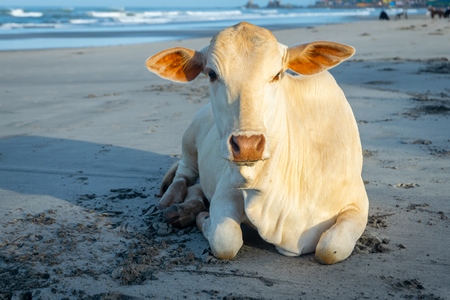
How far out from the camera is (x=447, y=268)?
3.72m

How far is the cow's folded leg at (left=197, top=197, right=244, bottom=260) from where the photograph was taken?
12.9 ft

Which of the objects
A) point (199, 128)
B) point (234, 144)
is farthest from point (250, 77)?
point (199, 128)

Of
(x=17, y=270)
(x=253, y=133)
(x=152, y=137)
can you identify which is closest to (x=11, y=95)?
(x=152, y=137)

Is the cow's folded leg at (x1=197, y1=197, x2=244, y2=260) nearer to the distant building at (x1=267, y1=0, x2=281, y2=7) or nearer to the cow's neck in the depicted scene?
the cow's neck

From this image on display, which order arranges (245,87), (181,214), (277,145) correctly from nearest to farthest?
(245,87) → (277,145) → (181,214)

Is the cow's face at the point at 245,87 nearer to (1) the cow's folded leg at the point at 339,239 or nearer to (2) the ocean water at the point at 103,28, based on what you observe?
(1) the cow's folded leg at the point at 339,239

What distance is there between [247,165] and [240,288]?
67 cm

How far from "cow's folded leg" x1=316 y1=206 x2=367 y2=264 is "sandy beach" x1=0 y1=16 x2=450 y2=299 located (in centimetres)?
7

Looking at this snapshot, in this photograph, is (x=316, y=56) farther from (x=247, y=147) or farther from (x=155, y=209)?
(x=155, y=209)

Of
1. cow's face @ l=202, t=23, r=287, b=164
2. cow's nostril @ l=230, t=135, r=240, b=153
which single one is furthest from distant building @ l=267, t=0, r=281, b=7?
cow's nostril @ l=230, t=135, r=240, b=153

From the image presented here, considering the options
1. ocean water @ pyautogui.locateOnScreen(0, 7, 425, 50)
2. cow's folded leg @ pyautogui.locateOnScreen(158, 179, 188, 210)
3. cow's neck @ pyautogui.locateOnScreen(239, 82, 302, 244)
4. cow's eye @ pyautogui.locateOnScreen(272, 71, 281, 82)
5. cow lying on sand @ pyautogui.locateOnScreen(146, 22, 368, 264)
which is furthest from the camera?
ocean water @ pyautogui.locateOnScreen(0, 7, 425, 50)

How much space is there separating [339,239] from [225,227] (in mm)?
702

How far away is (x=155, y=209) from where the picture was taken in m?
5.02

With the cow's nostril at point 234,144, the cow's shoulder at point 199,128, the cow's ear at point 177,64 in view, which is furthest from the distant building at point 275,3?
the cow's nostril at point 234,144
